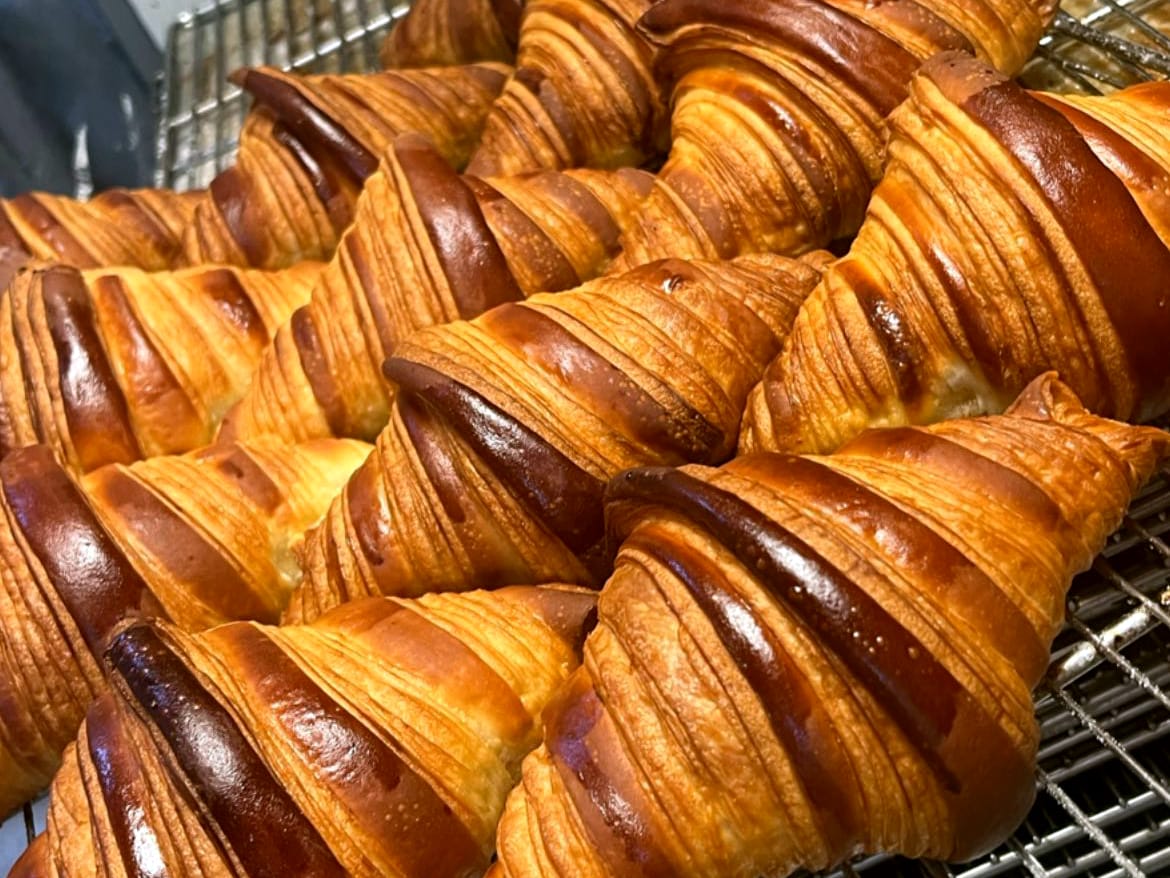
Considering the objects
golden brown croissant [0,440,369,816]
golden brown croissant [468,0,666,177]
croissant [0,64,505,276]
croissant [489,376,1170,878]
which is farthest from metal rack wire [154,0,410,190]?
croissant [489,376,1170,878]

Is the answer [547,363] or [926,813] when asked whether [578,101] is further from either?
[926,813]

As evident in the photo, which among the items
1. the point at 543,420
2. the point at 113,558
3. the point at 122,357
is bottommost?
the point at 113,558

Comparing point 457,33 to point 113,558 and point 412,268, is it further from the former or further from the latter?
point 113,558

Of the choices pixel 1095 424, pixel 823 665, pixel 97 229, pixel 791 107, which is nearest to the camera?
pixel 823 665

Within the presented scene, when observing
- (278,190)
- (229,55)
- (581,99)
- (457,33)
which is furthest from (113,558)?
(229,55)

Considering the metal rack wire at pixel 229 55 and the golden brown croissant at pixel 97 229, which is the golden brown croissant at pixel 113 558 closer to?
the golden brown croissant at pixel 97 229

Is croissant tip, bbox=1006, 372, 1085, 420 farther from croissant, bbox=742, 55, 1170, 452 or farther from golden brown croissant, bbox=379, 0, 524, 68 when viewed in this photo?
golden brown croissant, bbox=379, 0, 524, 68

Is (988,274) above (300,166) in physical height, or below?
above
